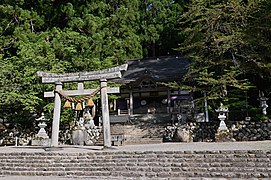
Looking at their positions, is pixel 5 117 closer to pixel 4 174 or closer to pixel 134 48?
pixel 4 174

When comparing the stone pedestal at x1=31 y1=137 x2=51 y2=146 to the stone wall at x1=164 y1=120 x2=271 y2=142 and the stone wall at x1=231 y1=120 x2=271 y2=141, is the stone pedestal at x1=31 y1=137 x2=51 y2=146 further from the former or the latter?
the stone wall at x1=231 y1=120 x2=271 y2=141

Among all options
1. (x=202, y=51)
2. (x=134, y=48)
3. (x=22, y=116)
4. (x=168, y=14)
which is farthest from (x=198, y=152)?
(x=168, y=14)

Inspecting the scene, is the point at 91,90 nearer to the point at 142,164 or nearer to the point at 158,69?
the point at 142,164

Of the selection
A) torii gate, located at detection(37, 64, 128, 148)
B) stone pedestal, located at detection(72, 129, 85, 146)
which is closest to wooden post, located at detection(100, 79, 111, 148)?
torii gate, located at detection(37, 64, 128, 148)

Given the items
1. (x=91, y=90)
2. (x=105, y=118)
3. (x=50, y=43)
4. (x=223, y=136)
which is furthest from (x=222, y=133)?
(x=50, y=43)

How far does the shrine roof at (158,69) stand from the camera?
24828mm

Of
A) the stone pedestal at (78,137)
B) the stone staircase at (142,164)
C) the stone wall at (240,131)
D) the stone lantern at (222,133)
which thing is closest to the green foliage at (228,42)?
the stone lantern at (222,133)

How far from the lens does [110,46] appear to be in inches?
798

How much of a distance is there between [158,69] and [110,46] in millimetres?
8174

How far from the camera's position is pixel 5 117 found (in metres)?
18.6

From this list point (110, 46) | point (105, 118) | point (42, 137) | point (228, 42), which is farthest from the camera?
point (110, 46)

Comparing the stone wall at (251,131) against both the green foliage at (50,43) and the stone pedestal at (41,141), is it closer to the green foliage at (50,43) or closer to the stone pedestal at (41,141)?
the green foliage at (50,43)

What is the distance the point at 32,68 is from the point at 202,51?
901cm

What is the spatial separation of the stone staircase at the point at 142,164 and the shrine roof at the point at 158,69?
Result: 15.0 meters
